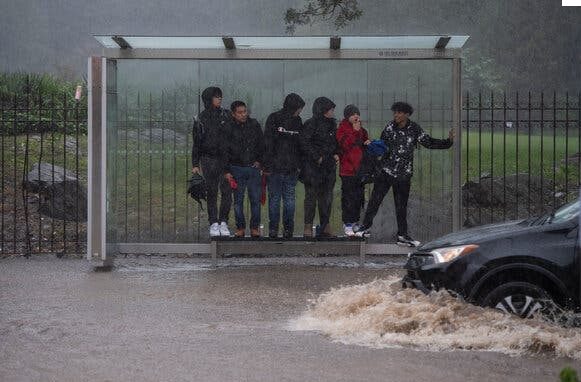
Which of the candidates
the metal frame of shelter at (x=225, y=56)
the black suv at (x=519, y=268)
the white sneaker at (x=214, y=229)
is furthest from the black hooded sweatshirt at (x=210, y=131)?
the black suv at (x=519, y=268)

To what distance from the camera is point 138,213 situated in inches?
711

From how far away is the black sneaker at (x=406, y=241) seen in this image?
1698cm

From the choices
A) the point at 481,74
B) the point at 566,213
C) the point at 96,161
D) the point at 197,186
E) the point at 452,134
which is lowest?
the point at 566,213

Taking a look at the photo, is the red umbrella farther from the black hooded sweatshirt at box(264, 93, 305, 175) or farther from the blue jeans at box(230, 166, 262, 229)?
the black hooded sweatshirt at box(264, 93, 305, 175)

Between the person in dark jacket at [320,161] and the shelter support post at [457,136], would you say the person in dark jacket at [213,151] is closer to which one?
the person in dark jacket at [320,161]

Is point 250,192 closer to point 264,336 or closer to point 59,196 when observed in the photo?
point 59,196

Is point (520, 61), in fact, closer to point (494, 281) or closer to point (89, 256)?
point (89, 256)

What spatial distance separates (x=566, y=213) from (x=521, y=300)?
0.96 metres

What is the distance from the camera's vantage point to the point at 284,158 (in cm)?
1719

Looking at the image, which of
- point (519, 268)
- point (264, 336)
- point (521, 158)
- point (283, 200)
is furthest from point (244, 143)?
point (521, 158)

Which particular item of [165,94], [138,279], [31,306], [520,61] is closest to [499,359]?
[31,306]

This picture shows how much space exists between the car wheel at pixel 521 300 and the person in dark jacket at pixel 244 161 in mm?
6996

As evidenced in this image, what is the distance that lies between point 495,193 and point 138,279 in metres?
9.06

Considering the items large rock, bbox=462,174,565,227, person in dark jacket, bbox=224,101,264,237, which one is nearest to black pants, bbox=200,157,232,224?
person in dark jacket, bbox=224,101,264,237
